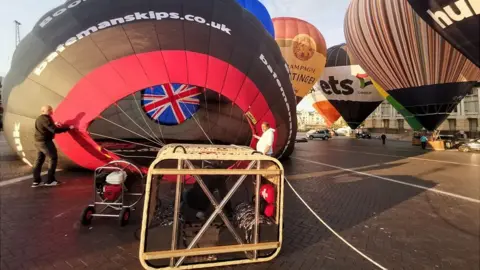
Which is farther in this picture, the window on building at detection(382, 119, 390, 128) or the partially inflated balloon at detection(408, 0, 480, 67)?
A: the window on building at detection(382, 119, 390, 128)

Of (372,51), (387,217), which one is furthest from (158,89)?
(372,51)

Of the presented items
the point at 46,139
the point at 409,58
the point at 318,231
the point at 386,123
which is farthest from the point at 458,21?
the point at 386,123

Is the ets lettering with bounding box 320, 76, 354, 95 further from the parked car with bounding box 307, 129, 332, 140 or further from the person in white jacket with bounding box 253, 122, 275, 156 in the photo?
the person in white jacket with bounding box 253, 122, 275, 156

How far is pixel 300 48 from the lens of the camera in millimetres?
22438

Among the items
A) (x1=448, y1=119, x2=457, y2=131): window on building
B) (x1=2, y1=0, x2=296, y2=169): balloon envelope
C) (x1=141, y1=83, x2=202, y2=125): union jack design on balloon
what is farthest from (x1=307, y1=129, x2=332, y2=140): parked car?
(x1=141, y1=83, x2=202, y2=125): union jack design on balloon

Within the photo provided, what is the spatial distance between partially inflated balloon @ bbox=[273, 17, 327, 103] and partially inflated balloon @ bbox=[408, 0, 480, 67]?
1008 cm

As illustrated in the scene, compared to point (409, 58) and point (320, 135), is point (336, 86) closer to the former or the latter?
point (320, 135)

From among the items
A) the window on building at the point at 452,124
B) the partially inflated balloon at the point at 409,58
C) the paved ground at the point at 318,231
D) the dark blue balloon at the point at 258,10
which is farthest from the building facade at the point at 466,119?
the paved ground at the point at 318,231

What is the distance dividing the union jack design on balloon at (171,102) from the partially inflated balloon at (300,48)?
16561mm

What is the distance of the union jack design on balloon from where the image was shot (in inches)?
264

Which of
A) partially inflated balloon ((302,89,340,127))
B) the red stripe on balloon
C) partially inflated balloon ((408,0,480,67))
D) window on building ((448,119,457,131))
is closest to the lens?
the red stripe on balloon

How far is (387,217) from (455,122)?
58908 mm

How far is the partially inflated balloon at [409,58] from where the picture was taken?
18.0 m

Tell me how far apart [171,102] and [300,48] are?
18001 mm
